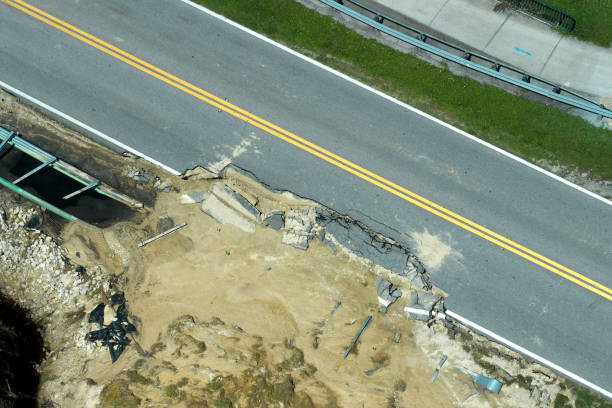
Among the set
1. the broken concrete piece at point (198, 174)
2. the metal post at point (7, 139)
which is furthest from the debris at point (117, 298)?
the metal post at point (7, 139)

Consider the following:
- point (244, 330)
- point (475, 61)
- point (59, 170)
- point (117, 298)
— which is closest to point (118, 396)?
point (117, 298)

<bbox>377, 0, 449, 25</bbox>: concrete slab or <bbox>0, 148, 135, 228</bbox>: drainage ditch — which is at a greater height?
<bbox>377, 0, 449, 25</bbox>: concrete slab

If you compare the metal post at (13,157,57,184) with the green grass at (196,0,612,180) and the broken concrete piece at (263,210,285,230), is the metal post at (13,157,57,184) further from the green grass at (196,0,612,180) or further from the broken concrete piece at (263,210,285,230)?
the green grass at (196,0,612,180)

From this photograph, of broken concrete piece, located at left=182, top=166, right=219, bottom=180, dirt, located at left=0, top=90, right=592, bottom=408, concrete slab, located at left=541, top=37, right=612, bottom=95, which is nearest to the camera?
dirt, located at left=0, top=90, right=592, bottom=408

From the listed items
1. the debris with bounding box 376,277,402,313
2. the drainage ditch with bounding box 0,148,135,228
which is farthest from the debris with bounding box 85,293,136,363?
the debris with bounding box 376,277,402,313

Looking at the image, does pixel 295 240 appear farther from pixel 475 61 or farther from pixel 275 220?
pixel 475 61

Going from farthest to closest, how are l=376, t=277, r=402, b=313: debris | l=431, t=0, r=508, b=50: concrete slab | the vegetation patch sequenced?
1. l=431, t=0, r=508, b=50: concrete slab
2. l=376, t=277, r=402, b=313: debris
3. the vegetation patch

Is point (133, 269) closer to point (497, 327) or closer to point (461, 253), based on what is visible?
point (461, 253)

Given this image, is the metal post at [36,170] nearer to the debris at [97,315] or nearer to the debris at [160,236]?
the debris at [160,236]
